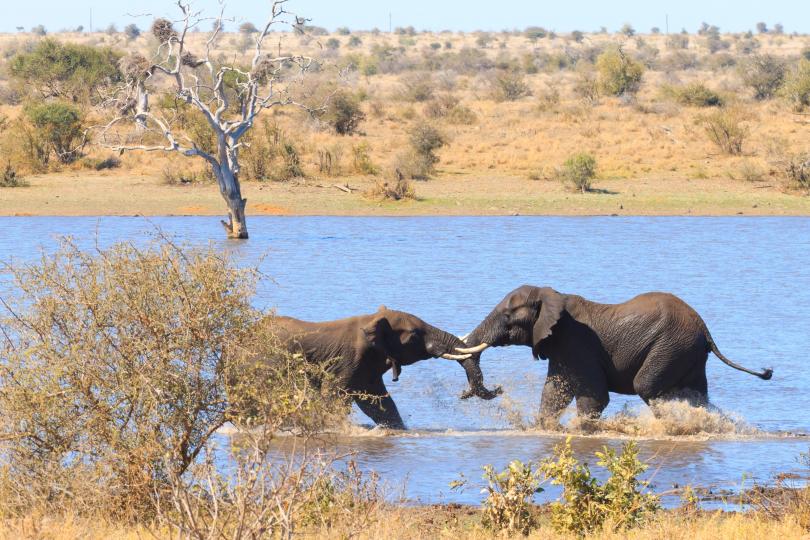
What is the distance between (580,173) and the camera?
103 ft

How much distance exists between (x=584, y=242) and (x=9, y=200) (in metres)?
12.9

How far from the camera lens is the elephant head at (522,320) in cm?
1141

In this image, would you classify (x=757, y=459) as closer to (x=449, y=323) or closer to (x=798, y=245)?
(x=449, y=323)

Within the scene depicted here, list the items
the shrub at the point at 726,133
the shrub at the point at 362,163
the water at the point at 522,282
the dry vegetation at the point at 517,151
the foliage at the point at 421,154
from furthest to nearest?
the shrub at the point at 726,133 → the shrub at the point at 362,163 → the foliage at the point at 421,154 → the dry vegetation at the point at 517,151 → the water at the point at 522,282

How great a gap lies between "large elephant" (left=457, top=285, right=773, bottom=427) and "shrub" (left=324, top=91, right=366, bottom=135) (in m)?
28.7

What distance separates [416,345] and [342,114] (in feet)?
94.5

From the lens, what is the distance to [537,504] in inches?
358

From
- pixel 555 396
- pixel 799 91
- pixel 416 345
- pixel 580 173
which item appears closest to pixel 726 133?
pixel 580 173

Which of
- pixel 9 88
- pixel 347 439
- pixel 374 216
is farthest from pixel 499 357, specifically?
pixel 9 88

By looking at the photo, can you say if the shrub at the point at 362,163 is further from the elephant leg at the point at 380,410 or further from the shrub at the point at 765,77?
the shrub at the point at 765,77

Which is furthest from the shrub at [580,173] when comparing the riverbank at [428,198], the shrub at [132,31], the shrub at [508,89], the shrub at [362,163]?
the shrub at [132,31]

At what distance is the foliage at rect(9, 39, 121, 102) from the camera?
153 ft

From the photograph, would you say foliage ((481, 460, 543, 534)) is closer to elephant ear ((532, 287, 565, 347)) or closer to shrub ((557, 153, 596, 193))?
elephant ear ((532, 287, 565, 347))

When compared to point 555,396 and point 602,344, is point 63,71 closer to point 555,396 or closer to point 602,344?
point 555,396
